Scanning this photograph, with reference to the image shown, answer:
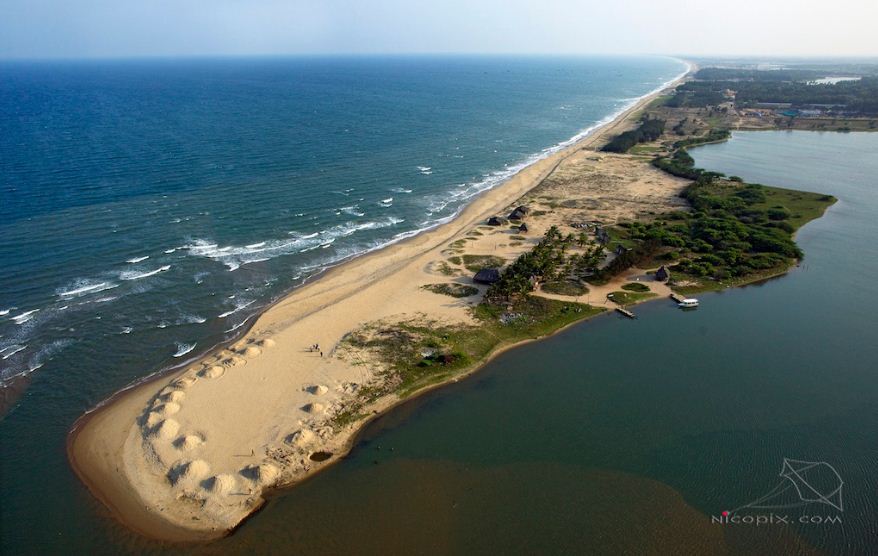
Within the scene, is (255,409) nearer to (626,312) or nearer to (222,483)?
(222,483)

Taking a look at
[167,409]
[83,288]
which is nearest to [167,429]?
[167,409]

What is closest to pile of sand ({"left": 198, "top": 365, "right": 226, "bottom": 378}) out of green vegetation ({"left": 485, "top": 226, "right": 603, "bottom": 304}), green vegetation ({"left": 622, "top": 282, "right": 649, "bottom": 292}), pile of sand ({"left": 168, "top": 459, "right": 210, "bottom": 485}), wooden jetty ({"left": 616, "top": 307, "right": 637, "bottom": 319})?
pile of sand ({"left": 168, "top": 459, "right": 210, "bottom": 485})

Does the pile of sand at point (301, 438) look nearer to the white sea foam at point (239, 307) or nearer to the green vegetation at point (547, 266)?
the white sea foam at point (239, 307)

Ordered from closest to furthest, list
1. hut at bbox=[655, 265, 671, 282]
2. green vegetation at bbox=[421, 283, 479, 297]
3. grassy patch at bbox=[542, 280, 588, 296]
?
green vegetation at bbox=[421, 283, 479, 297] → grassy patch at bbox=[542, 280, 588, 296] → hut at bbox=[655, 265, 671, 282]

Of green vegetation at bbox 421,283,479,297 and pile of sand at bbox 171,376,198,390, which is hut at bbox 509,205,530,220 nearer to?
green vegetation at bbox 421,283,479,297

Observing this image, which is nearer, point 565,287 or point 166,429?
point 166,429
